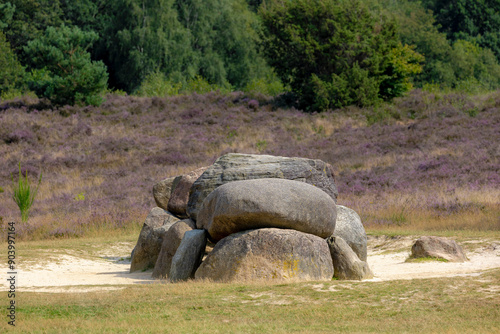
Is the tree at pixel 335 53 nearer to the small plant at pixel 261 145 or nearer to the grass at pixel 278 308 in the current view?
the small plant at pixel 261 145

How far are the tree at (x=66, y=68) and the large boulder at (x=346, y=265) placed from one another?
107 ft

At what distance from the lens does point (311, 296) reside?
9.77 m

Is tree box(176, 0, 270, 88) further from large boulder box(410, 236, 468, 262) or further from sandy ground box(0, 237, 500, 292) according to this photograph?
large boulder box(410, 236, 468, 262)

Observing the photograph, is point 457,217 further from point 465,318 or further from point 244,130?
point 244,130

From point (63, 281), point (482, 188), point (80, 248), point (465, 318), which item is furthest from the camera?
point (482, 188)

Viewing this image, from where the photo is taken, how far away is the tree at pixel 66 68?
Answer: 138ft

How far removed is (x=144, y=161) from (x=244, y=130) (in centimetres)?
717

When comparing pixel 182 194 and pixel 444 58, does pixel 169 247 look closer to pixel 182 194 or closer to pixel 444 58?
pixel 182 194

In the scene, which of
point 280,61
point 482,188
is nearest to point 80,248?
point 482,188

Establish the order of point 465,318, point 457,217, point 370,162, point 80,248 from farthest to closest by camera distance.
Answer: point 370,162 < point 457,217 < point 80,248 < point 465,318

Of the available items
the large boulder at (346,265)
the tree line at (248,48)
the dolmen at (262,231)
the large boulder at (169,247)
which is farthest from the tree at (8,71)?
the large boulder at (346,265)

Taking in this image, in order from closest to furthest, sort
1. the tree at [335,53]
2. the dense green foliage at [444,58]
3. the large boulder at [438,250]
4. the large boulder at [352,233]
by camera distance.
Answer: the large boulder at [438,250] → the large boulder at [352,233] → the tree at [335,53] → the dense green foliage at [444,58]

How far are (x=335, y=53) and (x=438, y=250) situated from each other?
2953cm

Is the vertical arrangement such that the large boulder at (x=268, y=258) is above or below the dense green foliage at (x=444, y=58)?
below
